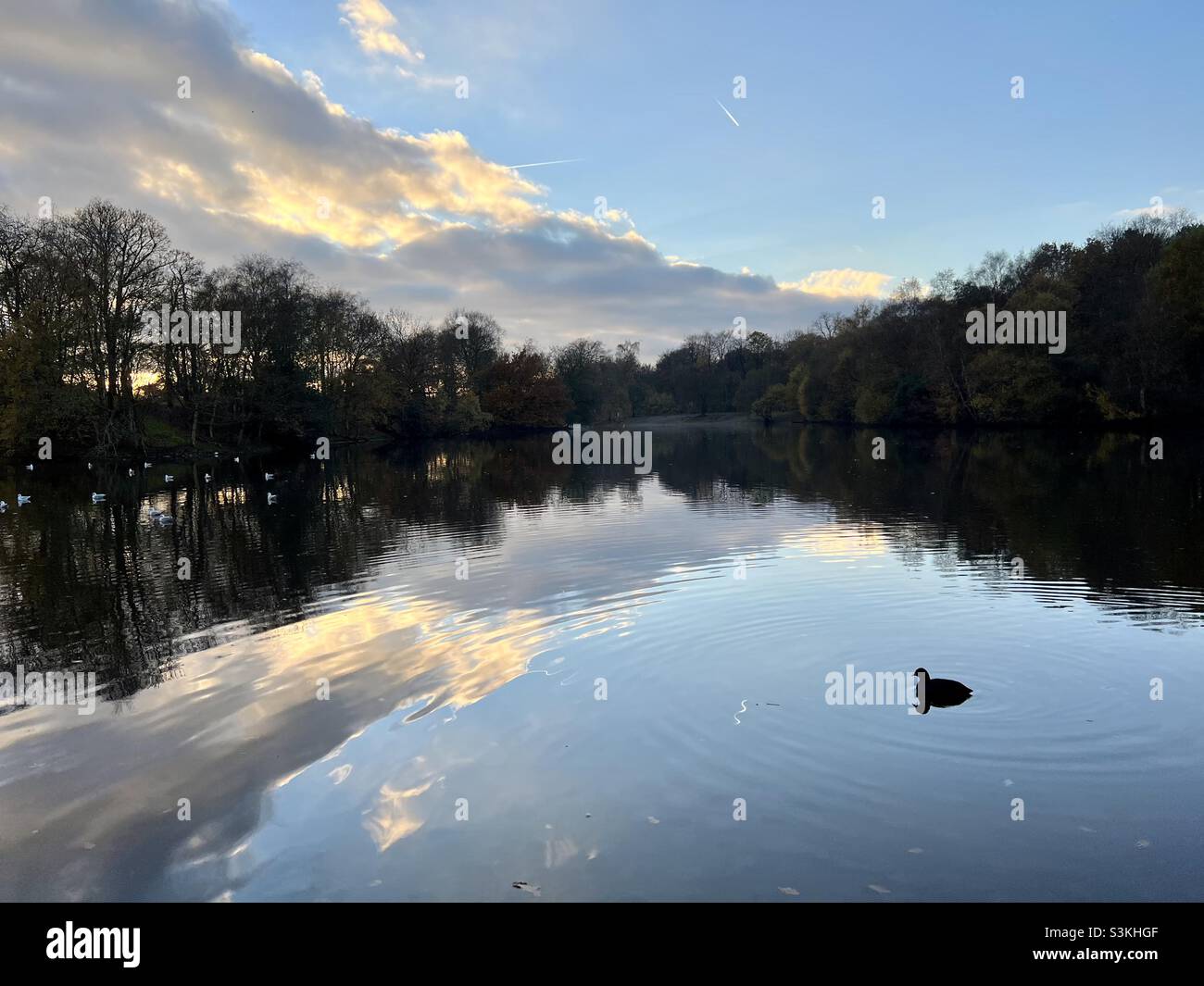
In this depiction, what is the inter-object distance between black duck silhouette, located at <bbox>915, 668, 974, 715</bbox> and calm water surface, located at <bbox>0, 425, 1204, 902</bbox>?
0.84 ft

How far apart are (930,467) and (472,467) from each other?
25170 mm

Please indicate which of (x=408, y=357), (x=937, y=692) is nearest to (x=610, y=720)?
(x=937, y=692)

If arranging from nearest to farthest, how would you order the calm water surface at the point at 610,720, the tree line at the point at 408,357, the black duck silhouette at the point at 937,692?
the calm water surface at the point at 610,720 → the black duck silhouette at the point at 937,692 → the tree line at the point at 408,357

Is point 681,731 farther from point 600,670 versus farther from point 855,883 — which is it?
point 855,883

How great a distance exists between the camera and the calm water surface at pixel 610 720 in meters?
5.53

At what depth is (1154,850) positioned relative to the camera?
5562 mm

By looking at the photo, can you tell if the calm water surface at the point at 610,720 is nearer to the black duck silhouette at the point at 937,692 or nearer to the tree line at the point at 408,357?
the black duck silhouette at the point at 937,692

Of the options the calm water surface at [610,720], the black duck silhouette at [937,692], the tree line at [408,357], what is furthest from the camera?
the tree line at [408,357]

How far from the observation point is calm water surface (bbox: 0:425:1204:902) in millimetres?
5527

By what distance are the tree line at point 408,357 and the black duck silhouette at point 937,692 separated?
5077 centimetres

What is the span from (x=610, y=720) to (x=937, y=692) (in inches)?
135

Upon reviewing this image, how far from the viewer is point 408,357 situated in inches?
3415

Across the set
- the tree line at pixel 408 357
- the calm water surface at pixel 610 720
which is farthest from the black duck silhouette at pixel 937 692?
the tree line at pixel 408 357

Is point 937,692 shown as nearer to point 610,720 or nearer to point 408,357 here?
point 610,720
